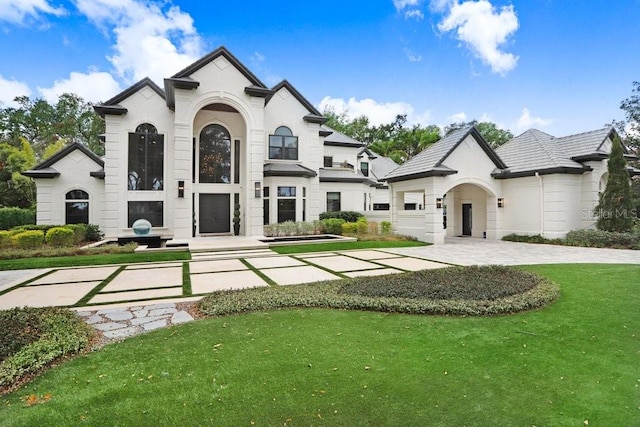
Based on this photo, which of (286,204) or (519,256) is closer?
(519,256)

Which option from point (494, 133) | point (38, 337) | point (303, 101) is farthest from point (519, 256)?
point (494, 133)

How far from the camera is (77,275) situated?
8750mm

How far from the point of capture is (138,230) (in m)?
15.9

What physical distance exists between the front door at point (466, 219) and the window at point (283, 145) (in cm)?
1112

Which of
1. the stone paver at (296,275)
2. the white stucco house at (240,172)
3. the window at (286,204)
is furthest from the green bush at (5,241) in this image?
the window at (286,204)

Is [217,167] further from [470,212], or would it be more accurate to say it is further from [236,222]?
[470,212]

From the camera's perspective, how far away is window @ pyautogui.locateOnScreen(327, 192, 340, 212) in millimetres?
22016

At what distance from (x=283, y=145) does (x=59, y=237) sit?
461 inches

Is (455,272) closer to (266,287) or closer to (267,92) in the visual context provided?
(266,287)

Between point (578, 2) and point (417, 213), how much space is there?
11.4 meters

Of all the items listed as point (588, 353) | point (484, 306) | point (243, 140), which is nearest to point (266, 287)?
point (484, 306)

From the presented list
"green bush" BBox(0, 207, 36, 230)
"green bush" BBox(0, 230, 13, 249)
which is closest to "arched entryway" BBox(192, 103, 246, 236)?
"green bush" BBox(0, 230, 13, 249)

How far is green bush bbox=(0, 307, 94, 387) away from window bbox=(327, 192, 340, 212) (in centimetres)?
1741

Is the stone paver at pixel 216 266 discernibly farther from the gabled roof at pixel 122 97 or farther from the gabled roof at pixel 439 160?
the gabled roof at pixel 122 97
